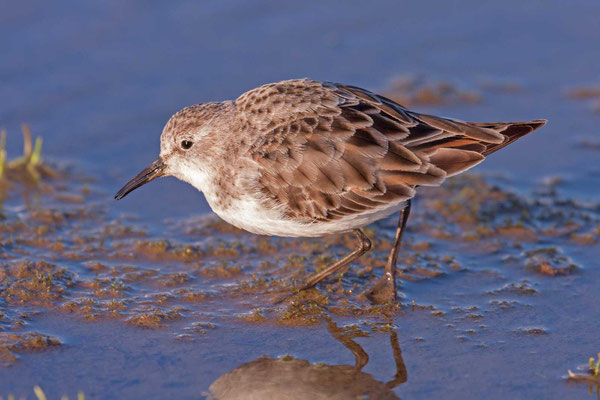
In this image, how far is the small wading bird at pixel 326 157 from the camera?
281 inches

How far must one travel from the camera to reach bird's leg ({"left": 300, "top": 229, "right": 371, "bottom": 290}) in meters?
7.69

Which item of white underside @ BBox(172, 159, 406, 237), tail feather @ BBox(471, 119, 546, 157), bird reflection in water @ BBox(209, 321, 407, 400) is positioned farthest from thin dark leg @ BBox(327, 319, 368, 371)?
tail feather @ BBox(471, 119, 546, 157)

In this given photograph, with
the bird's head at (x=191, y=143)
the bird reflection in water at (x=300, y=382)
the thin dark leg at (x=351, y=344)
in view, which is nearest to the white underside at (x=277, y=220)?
the bird's head at (x=191, y=143)

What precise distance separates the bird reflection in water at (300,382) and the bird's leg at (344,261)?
3.82 feet

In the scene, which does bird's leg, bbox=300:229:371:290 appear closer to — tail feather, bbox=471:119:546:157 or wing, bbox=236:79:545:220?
wing, bbox=236:79:545:220

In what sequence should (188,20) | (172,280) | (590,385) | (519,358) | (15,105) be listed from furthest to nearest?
(188,20), (15,105), (172,280), (519,358), (590,385)

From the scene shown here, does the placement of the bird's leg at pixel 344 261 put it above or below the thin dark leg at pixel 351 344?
above

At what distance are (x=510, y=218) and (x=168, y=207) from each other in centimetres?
378

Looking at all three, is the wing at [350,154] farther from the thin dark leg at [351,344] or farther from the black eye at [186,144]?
the thin dark leg at [351,344]

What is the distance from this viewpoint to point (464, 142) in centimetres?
736

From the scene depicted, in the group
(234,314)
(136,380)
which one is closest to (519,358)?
(234,314)

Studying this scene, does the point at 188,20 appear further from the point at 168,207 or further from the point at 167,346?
the point at 167,346

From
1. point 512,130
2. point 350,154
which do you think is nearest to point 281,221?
point 350,154

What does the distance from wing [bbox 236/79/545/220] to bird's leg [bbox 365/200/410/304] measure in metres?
0.49
